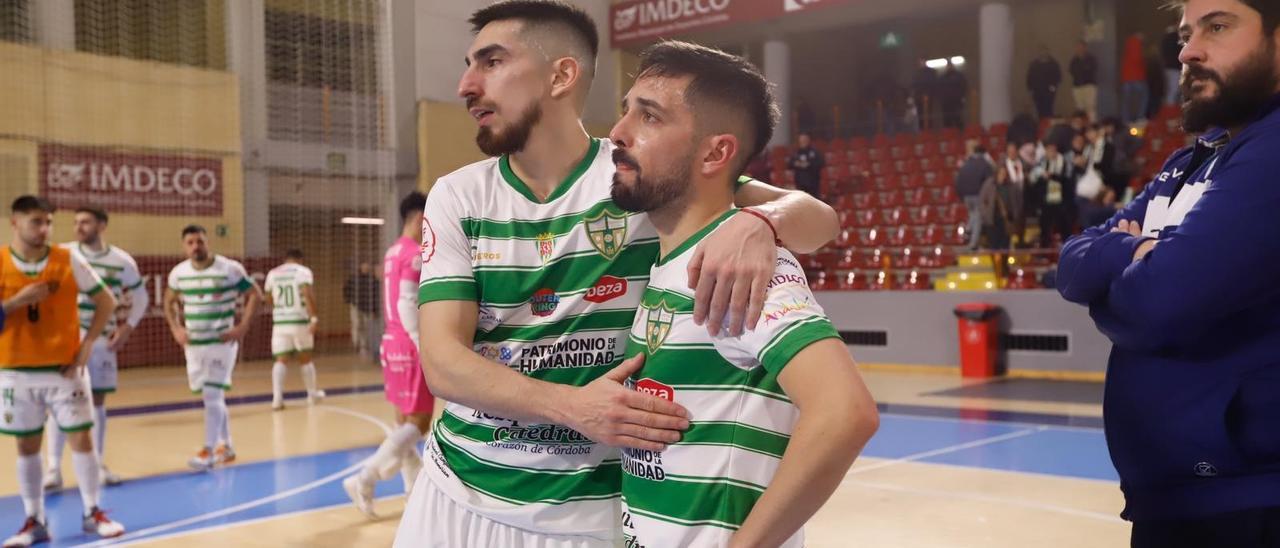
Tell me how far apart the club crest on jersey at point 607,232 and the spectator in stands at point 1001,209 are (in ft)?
44.0

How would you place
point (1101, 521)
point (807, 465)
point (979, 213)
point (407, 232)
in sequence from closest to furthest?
point (807, 465) → point (1101, 521) → point (407, 232) → point (979, 213)

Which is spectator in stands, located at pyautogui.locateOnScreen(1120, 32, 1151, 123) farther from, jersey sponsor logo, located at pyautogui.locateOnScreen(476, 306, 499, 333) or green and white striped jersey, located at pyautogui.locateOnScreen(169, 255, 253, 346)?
jersey sponsor logo, located at pyautogui.locateOnScreen(476, 306, 499, 333)

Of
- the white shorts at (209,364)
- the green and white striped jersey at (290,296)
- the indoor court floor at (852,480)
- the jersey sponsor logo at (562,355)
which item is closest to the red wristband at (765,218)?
the jersey sponsor logo at (562,355)

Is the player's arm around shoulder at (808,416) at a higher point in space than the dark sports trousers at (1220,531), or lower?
higher

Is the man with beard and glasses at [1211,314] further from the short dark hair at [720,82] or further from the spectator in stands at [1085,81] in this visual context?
the spectator in stands at [1085,81]

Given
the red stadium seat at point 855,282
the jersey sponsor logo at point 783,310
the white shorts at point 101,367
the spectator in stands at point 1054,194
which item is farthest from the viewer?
the red stadium seat at point 855,282

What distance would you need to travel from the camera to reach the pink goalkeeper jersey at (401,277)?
22.0ft

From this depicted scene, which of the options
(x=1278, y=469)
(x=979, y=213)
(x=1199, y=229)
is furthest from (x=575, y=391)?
(x=979, y=213)

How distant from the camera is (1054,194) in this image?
14.1 m

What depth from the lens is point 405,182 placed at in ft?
64.5

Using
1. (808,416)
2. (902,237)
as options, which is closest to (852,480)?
(808,416)

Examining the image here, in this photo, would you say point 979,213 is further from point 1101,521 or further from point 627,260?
point 627,260

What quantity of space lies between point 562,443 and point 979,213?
45.1ft

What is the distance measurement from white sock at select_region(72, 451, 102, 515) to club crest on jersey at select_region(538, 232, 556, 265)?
5.24 m
